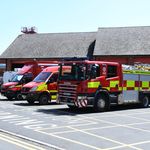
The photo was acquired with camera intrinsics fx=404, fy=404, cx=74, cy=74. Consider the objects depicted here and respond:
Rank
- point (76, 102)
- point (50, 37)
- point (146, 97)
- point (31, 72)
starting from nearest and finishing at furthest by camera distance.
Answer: point (76, 102), point (146, 97), point (31, 72), point (50, 37)

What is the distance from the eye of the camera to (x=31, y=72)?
26.5 metres

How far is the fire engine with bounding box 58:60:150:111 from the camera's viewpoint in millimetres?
18250

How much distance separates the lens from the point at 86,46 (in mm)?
54062

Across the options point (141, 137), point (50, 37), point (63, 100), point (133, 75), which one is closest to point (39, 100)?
point (63, 100)

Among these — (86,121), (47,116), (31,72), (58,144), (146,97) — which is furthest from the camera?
(31,72)

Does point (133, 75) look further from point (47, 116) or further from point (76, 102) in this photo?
point (47, 116)

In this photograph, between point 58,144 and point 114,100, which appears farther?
point 114,100

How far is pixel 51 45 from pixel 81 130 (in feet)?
146

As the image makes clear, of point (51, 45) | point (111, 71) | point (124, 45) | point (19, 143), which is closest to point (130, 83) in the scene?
point (111, 71)

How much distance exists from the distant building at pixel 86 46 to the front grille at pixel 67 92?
2958 centimetres

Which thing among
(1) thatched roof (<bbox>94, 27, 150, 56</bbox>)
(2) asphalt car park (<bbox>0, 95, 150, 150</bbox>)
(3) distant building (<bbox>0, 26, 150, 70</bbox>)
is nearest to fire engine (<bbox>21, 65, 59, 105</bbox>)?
(2) asphalt car park (<bbox>0, 95, 150, 150</bbox>)

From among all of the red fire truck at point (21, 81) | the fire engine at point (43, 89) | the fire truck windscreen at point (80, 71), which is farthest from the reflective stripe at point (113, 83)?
the red fire truck at point (21, 81)

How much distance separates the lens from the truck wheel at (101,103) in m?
18.9

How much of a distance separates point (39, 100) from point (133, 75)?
5469 millimetres
